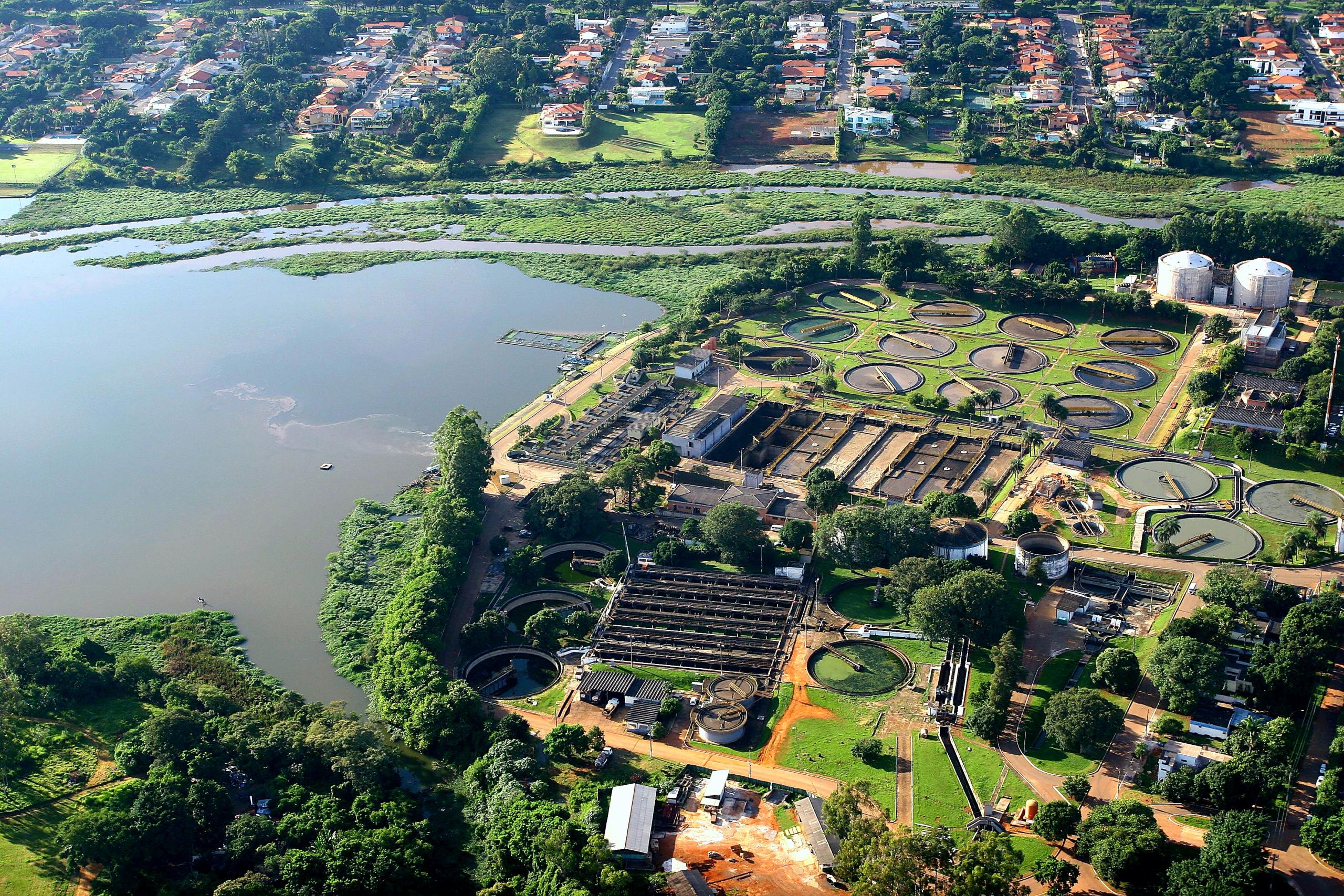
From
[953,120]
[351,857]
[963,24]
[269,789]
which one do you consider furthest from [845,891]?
[963,24]

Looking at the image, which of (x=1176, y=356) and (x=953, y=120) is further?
(x=953, y=120)

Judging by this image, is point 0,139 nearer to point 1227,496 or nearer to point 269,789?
point 269,789

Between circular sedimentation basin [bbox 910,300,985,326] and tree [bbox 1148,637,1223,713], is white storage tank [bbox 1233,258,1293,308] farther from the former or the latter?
tree [bbox 1148,637,1223,713]

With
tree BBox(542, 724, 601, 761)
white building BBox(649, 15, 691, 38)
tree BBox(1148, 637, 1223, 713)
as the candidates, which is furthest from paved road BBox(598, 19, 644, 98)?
tree BBox(1148, 637, 1223, 713)

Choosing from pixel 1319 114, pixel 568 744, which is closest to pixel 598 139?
pixel 1319 114

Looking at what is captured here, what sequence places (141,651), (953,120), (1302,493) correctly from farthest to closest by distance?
(953,120)
(1302,493)
(141,651)

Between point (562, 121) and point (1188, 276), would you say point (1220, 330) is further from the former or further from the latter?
point (562, 121)
